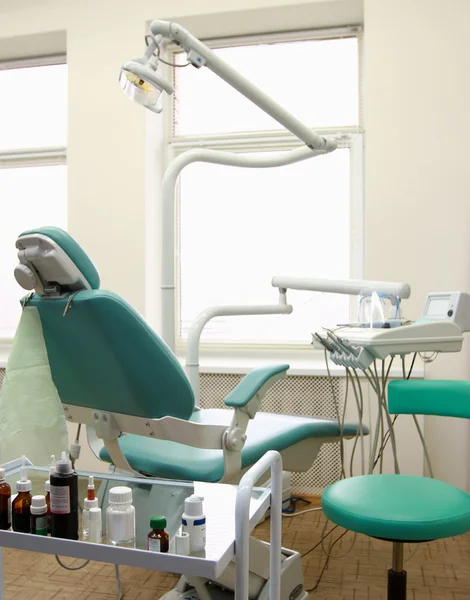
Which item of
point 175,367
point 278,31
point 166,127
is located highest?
point 278,31

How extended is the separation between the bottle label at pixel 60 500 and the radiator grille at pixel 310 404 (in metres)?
1.79

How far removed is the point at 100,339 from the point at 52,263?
219 mm

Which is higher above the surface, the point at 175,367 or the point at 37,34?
the point at 37,34

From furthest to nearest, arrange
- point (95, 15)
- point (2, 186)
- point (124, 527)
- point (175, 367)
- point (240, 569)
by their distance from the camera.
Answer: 1. point (2, 186)
2. point (95, 15)
3. point (175, 367)
4. point (124, 527)
5. point (240, 569)

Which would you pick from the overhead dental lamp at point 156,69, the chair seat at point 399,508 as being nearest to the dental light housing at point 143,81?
the overhead dental lamp at point 156,69

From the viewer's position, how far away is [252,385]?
156 centimetres

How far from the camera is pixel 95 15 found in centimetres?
308

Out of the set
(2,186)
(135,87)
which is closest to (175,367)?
(135,87)

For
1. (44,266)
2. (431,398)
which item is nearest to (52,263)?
(44,266)

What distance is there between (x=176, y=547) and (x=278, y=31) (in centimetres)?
282

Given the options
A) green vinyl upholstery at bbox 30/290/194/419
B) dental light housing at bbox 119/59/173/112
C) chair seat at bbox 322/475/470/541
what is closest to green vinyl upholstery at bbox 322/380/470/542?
chair seat at bbox 322/475/470/541

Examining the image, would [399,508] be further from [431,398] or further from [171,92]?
[171,92]

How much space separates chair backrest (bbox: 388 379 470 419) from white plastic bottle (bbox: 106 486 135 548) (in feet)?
2.95

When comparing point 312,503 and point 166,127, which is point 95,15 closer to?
point 166,127
